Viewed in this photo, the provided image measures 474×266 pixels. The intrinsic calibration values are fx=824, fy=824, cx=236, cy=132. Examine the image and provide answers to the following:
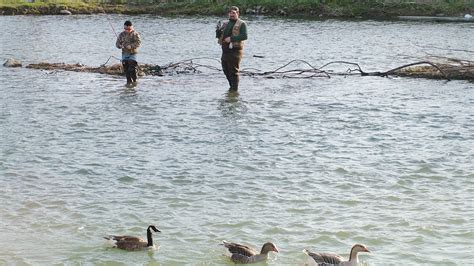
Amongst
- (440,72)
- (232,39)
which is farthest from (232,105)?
(440,72)

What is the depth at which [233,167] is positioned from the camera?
55.7 ft

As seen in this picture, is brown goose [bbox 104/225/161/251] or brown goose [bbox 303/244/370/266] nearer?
brown goose [bbox 303/244/370/266]

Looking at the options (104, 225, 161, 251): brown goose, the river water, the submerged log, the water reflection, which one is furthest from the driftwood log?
(104, 225, 161, 251): brown goose

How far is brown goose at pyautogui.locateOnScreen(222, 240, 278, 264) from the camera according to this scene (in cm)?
1136

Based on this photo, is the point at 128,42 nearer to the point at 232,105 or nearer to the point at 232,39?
the point at 232,39

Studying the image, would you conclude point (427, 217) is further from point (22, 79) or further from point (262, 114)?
point (22, 79)

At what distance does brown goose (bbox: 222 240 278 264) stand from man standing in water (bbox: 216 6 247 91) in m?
13.6

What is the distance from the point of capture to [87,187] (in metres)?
15.4

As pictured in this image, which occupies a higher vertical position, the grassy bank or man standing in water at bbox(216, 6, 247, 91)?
man standing in water at bbox(216, 6, 247, 91)

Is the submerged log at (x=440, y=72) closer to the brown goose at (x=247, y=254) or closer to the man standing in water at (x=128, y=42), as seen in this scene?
the man standing in water at (x=128, y=42)

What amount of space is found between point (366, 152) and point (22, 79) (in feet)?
53.5

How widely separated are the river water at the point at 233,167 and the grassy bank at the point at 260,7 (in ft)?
116

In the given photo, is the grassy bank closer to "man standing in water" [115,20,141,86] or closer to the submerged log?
the submerged log

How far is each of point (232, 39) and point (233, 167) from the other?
27.1ft
